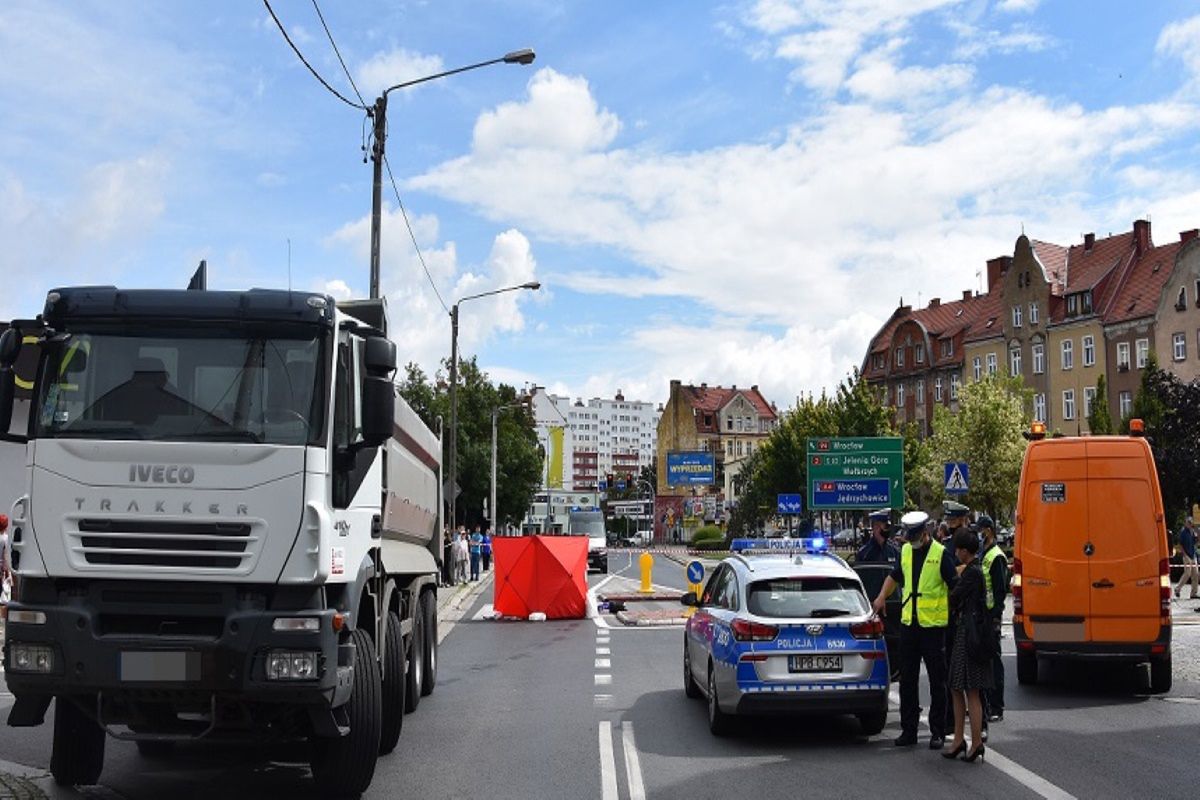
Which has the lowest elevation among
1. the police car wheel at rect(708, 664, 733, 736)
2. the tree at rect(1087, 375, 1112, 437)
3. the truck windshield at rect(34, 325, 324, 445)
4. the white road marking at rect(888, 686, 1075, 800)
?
the white road marking at rect(888, 686, 1075, 800)

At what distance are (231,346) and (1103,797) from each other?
636 cm

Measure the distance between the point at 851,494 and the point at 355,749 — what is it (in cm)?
2935

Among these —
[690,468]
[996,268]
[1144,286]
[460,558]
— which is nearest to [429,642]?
[460,558]

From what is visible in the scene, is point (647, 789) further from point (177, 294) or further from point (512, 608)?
point (512, 608)

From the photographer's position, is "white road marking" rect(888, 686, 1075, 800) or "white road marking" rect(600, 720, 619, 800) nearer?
"white road marking" rect(888, 686, 1075, 800)

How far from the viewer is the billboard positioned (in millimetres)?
87250

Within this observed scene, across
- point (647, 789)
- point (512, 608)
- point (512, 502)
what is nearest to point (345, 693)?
point (647, 789)

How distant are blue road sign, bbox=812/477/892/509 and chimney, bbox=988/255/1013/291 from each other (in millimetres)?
57609

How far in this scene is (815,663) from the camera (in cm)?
1080

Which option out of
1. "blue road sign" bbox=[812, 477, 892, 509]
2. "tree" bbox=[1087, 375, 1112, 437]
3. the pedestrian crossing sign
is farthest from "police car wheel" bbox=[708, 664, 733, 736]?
"tree" bbox=[1087, 375, 1112, 437]

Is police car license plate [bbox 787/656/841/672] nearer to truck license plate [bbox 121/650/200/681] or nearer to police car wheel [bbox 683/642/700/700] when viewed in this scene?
police car wheel [bbox 683/642/700/700]

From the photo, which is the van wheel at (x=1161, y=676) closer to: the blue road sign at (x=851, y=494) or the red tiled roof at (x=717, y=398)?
the blue road sign at (x=851, y=494)

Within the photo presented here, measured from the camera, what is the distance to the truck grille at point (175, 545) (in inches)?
311

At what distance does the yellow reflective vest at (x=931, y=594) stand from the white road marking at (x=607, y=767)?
8.88ft
